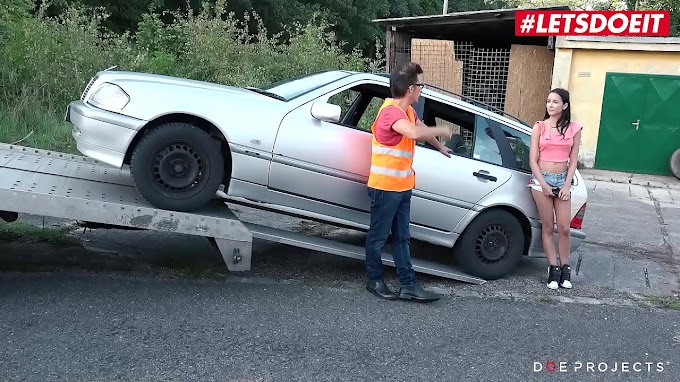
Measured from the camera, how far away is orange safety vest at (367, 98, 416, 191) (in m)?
4.83

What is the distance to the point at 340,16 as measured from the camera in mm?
36062

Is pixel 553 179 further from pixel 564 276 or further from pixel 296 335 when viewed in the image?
pixel 296 335

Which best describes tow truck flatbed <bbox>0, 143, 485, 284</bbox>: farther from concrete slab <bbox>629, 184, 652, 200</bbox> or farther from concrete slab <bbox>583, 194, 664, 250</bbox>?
concrete slab <bbox>629, 184, 652, 200</bbox>

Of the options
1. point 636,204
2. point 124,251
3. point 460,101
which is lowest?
point 636,204

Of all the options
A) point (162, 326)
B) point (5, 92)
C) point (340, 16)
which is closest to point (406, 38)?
point (5, 92)

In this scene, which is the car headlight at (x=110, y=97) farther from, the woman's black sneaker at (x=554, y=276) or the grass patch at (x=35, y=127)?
the grass patch at (x=35, y=127)

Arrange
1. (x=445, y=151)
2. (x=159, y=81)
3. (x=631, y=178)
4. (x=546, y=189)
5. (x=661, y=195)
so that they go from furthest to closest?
(x=631, y=178) → (x=661, y=195) → (x=546, y=189) → (x=445, y=151) → (x=159, y=81)

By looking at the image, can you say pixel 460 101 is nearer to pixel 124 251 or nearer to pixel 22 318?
pixel 124 251

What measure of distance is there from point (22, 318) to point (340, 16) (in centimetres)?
3359

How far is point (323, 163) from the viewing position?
16.5 ft

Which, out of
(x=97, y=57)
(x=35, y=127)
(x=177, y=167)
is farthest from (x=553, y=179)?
(x=97, y=57)

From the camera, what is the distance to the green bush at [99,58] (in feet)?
→ 33.6

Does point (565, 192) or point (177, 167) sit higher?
point (177, 167)

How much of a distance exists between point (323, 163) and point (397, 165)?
23.5 inches
